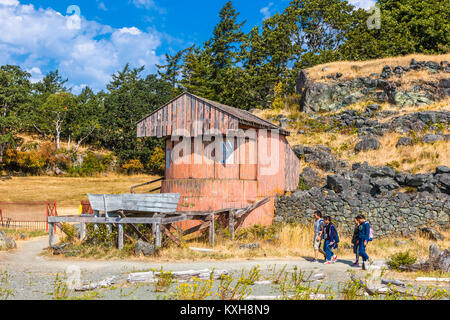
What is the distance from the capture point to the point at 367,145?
2705 centimetres

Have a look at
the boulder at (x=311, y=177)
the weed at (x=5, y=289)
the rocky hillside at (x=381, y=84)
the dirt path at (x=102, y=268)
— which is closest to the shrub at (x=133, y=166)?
the rocky hillside at (x=381, y=84)

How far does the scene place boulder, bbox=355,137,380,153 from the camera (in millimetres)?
26828

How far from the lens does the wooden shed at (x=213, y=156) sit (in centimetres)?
1616

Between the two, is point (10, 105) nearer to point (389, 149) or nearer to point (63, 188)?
point (63, 188)

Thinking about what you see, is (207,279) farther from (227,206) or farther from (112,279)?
(227,206)

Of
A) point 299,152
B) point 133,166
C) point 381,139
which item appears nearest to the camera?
point 299,152

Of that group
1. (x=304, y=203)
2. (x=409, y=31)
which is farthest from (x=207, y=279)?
(x=409, y=31)

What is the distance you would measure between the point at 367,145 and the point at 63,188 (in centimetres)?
2846

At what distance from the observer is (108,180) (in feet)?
139

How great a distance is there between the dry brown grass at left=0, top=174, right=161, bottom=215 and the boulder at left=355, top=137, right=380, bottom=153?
69.7 feet

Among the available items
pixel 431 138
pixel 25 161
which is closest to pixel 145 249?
pixel 431 138

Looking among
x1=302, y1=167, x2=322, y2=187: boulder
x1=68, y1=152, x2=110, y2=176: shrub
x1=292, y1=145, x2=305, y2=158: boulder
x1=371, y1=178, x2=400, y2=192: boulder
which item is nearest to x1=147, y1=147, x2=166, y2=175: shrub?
x1=68, y1=152, x2=110, y2=176: shrub

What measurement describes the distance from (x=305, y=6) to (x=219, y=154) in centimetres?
4353

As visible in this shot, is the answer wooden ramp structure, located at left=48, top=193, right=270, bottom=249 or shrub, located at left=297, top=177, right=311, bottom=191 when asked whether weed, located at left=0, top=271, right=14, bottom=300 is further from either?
shrub, located at left=297, top=177, right=311, bottom=191
